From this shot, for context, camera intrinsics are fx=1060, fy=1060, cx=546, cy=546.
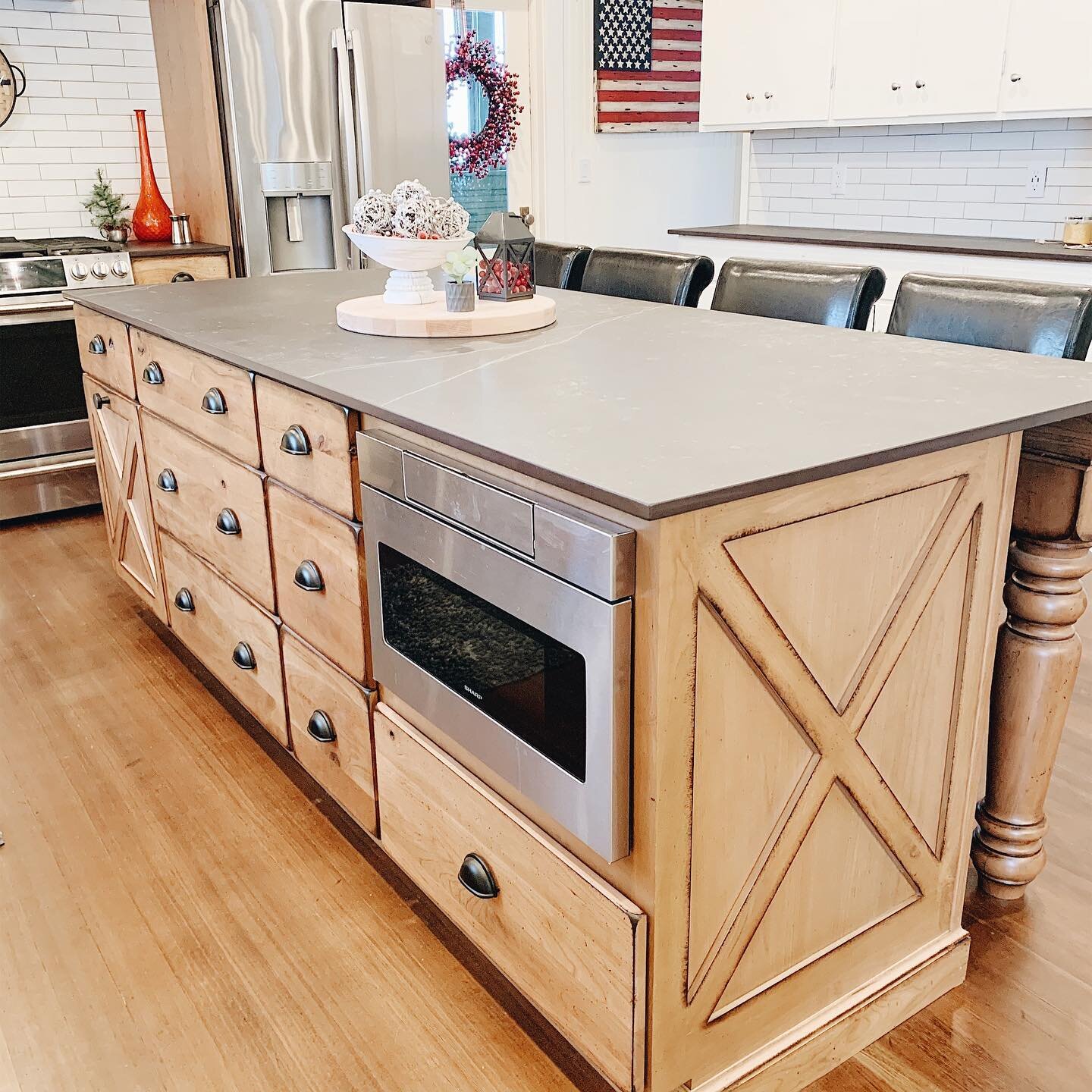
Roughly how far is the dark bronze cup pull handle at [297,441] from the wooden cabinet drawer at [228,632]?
1.44 ft

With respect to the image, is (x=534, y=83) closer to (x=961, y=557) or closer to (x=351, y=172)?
(x=351, y=172)

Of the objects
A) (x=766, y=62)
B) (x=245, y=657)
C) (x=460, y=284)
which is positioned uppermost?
(x=766, y=62)

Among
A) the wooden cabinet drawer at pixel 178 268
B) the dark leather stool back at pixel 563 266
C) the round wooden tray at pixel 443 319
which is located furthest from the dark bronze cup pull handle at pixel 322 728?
the wooden cabinet drawer at pixel 178 268

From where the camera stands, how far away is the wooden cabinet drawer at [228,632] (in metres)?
2.18

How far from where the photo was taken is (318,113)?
4281mm

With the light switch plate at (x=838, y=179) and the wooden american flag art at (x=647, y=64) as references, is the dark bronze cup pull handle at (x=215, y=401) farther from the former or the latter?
the wooden american flag art at (x=647, y=64)

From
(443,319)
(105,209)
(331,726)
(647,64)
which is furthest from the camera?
(647,64)

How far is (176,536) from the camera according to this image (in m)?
2.61

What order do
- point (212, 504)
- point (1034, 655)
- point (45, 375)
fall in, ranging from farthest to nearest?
point (45, 375) < point (212, 504) < point (1034, 655)

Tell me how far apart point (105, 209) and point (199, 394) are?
272 centimetres

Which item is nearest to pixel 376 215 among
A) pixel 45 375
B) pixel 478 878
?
pixel 478 878

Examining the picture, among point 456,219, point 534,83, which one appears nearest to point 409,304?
point 456,219

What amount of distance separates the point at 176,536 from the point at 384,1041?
4.78 feet

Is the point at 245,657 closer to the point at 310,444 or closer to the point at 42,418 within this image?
the point at 310,444
